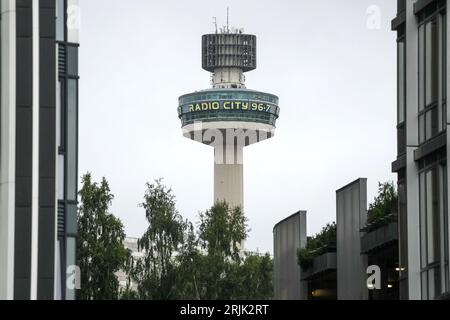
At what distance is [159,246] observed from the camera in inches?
4732

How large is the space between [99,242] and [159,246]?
44.3ft

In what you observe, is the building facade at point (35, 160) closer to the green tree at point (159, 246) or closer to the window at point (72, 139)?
the window at point (72, 139)

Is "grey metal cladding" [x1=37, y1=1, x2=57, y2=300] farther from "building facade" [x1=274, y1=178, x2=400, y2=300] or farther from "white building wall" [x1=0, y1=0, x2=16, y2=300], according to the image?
"building facade" [x1=274, y1=178, x2=400, y2=300]

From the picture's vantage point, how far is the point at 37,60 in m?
47.3

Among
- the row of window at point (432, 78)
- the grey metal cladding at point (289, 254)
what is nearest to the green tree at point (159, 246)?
the grey metal cladding at point (289, 254)

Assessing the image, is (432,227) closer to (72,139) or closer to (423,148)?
(423,148)

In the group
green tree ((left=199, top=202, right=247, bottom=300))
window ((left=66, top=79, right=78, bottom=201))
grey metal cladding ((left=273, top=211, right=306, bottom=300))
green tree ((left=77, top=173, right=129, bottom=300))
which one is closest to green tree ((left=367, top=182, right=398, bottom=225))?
grey metal cladding ((left=273, top=211, right=306, bottom=300))

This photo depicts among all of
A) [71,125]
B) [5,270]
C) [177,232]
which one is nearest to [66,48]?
[71,125]

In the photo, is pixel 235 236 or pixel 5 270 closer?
pixel 5 270

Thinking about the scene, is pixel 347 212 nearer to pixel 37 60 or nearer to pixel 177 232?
pixel 37 60

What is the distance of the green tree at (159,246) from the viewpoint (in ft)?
383

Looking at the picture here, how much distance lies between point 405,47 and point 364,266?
1546cm

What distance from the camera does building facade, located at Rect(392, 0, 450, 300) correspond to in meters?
46.4

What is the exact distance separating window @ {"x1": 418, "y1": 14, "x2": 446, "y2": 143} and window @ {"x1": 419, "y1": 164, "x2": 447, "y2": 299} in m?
1.29
